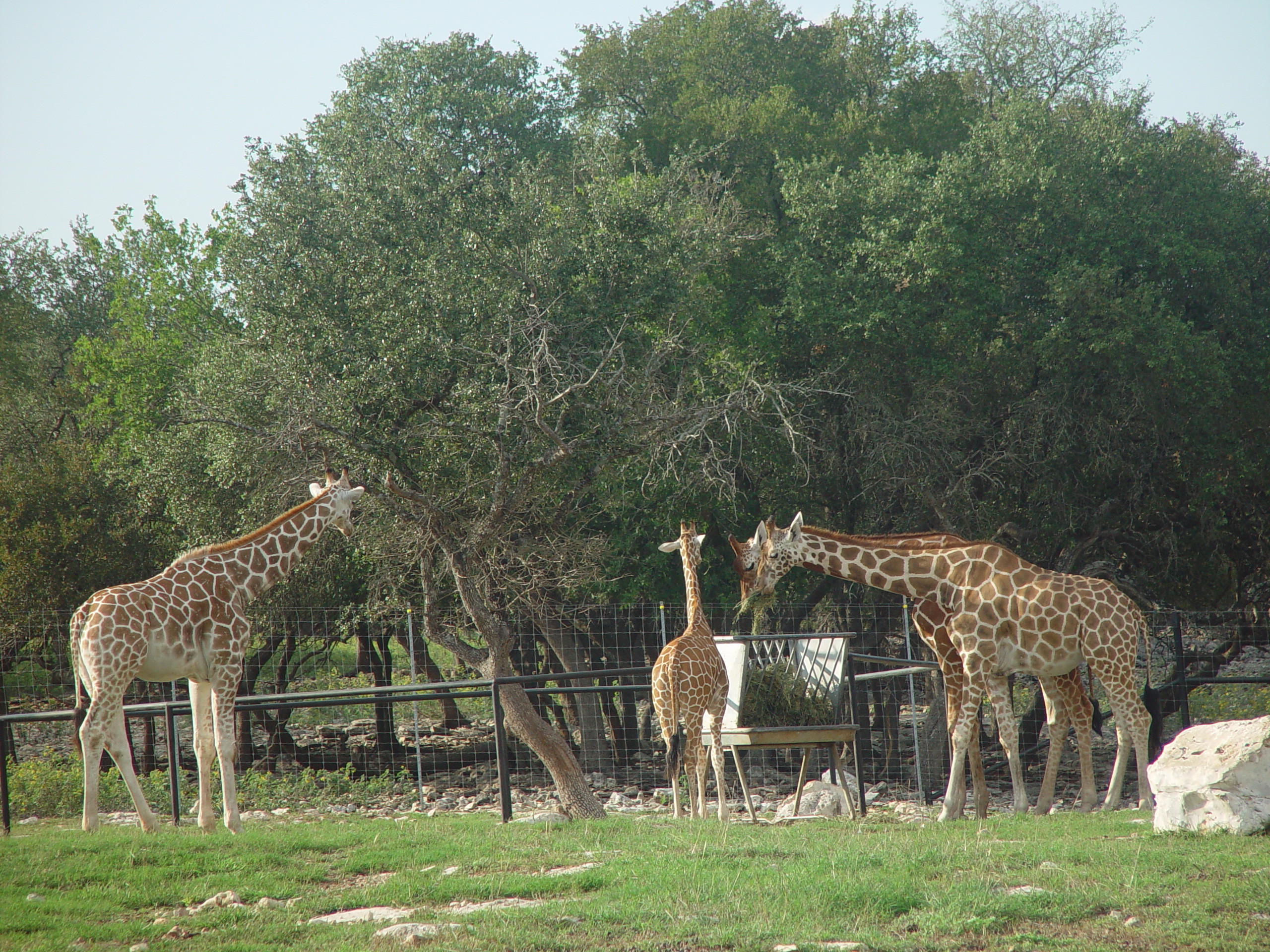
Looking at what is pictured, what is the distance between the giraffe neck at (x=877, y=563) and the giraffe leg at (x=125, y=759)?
5566 mm

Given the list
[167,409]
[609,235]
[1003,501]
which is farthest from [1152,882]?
[167,409]

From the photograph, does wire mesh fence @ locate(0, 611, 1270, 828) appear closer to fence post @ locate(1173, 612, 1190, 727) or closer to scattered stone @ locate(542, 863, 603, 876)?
fence post @ locate(1173, 612, 1190, 727)

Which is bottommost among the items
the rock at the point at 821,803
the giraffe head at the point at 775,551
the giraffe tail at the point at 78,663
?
the rock at the point at 821,803

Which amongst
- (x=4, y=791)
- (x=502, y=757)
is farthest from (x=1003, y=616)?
(x=4, y=791)

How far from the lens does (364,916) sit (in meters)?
5.25

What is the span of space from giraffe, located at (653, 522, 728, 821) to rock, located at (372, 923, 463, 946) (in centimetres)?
380

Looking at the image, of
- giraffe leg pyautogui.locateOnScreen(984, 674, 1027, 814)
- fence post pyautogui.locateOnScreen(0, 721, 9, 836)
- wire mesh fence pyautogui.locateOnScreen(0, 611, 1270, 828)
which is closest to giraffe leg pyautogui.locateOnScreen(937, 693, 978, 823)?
giraffe leg pyautogui.locateOnScreen(984, 674, 1027, 814)

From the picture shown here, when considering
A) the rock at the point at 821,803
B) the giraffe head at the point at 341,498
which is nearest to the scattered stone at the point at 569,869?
the giraffe head at the point at 341,498

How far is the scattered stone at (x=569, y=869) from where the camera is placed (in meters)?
5.89

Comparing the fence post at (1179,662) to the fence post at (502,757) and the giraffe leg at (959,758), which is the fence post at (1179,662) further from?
the fence post at (502,757)

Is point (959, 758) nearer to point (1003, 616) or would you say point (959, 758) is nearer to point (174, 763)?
point (1003, 616)

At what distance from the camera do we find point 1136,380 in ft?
49.1

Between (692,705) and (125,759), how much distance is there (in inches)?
172

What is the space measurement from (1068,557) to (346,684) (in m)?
13.6
